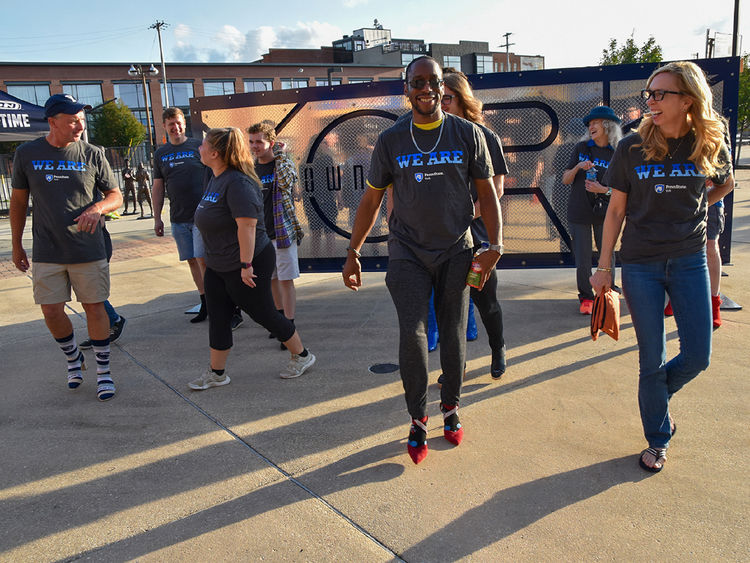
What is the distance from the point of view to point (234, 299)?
13.1 feet

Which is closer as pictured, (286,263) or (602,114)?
(286,263)

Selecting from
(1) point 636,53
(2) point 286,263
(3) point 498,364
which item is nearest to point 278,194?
(2) point 286,263

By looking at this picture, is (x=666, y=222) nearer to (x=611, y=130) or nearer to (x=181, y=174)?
(x=611, y=130)

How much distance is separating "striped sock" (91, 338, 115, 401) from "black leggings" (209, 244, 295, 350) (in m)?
0.75

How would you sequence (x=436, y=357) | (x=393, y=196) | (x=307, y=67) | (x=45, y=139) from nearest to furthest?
(x=393, y=196) → (x=45, y=139) → (x=436, y=357) → (x=307, y=67)

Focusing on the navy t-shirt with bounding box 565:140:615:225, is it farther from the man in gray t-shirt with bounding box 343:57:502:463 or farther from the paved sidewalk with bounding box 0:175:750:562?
the man in gray t-shirt with bounding box 343:57:502:463

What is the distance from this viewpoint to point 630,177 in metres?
2.80

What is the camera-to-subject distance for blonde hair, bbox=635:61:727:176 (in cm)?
263

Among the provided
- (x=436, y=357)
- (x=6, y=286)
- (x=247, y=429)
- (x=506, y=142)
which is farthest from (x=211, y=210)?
(x=6, y=286)

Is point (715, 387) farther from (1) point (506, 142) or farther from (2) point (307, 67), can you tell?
(2) point (307, 67)

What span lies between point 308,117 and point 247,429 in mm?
3705

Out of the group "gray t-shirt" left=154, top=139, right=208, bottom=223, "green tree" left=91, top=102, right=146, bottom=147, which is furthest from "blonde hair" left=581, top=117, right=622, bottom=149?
"green tree" left=91, top=102, right=146, bottom=147

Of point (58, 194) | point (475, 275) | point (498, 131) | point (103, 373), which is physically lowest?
point (103, 373)

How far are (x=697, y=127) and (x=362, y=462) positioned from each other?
2234 mm
